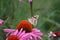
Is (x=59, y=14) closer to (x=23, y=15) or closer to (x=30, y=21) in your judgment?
(x=23, y=15)

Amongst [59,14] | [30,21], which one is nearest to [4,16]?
[30,21]

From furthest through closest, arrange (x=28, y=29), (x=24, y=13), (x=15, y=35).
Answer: (x=24, y=13) → (x=28, y=29) → (x=15, y=35)

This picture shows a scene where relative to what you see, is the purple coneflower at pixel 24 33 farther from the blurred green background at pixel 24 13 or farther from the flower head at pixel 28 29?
the blurred green background at pixel 24 13

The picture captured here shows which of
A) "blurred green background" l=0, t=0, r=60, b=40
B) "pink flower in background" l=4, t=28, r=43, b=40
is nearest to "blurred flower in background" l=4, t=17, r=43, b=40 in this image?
"pink flower in background" l=4, t=28, r=43, b=40

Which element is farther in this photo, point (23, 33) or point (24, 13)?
point (24, 13)

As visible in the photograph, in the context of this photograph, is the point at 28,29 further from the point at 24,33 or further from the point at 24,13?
the point at 24,13

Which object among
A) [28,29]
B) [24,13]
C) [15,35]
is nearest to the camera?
[15,35]

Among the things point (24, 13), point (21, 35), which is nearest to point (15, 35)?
point (21, 35)

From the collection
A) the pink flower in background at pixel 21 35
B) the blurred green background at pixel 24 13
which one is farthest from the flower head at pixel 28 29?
the blurred green background at pixel 24 13

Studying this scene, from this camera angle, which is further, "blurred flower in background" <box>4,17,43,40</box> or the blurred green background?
the blurred green background

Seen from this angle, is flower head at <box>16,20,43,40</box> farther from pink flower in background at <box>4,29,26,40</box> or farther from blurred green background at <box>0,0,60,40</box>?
blurred green background at <box>0,0,60,40</box>

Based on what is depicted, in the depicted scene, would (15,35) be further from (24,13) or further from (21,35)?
(24,13)
